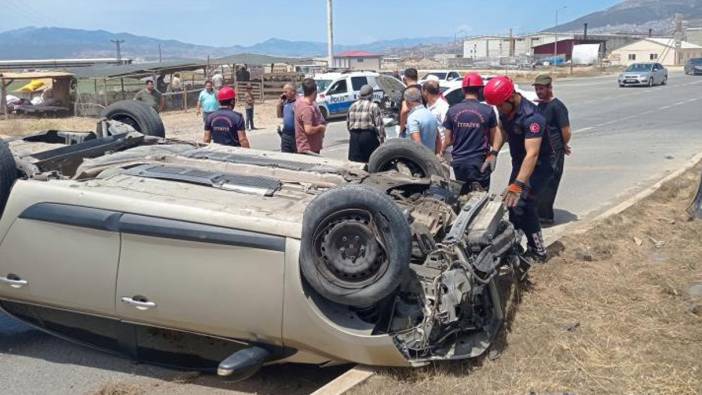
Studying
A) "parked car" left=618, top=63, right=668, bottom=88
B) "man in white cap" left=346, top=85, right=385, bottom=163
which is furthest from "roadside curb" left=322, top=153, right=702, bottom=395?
"parked car" left=618, top=63, right=668, bottom=88

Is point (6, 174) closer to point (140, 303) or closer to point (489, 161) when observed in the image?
point (140, 303)

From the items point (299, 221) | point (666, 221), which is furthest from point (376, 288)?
point (666, 221)

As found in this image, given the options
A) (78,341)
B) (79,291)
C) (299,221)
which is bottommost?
(78,341)

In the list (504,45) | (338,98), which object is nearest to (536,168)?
(338,98)

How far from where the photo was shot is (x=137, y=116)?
21.5 feet

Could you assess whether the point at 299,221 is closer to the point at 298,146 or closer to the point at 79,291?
the point at 79,291

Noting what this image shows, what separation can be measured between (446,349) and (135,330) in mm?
1913

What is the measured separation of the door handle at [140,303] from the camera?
4.05 m

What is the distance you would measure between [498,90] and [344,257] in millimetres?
2562

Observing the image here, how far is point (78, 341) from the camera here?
4.54m

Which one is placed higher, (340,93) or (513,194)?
(340,93)

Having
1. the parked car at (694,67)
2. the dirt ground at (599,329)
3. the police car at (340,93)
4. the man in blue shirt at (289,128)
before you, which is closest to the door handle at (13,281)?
the dirt ground at (599,329)

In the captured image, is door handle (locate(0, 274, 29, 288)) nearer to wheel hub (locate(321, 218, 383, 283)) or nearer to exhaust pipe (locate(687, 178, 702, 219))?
wheel hub (locate(321, 218, 383, 283))

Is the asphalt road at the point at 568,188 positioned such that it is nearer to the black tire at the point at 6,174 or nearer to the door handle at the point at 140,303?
the door handle at the point at 140,303
